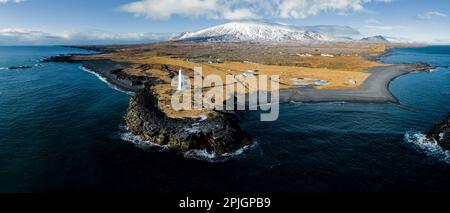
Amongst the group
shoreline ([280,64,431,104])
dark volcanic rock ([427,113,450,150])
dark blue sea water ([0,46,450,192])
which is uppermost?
shoreline ([280,64,431,104])

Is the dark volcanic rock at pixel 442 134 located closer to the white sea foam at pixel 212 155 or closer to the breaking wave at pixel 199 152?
the breaking wave at pixel 199 152

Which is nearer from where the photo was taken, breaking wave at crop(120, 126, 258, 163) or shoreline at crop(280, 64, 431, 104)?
breaking wave at crop(120, 126, 258, 163)

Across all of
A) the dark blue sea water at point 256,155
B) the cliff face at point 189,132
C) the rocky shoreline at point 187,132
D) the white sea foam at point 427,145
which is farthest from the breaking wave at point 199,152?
the white sea foam at point 427,145

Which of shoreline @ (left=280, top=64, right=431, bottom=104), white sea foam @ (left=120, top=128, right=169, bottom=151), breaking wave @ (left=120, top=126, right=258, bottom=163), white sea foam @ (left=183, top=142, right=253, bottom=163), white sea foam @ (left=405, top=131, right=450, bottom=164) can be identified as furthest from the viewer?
shoreline @ (left=280, top=64, right=431, bottom=104)

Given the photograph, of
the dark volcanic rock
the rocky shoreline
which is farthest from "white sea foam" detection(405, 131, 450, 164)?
the rocky shoreline

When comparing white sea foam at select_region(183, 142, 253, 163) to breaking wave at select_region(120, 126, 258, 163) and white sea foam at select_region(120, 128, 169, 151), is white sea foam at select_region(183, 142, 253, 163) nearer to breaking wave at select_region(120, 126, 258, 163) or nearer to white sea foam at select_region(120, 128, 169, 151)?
breaking wave at select_region(120, 126, 258, 163)

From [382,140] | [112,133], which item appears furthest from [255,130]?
[112,133]

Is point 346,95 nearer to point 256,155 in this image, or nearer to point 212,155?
point 256,155

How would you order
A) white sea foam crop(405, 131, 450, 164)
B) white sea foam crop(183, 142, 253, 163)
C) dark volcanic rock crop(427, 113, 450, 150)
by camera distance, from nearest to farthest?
white sea foam crop(183, 142, 253, 163), white sea foam crop(405, 131, 450, 164), dark volcanic rock crop(427, 113, 450, 150)
